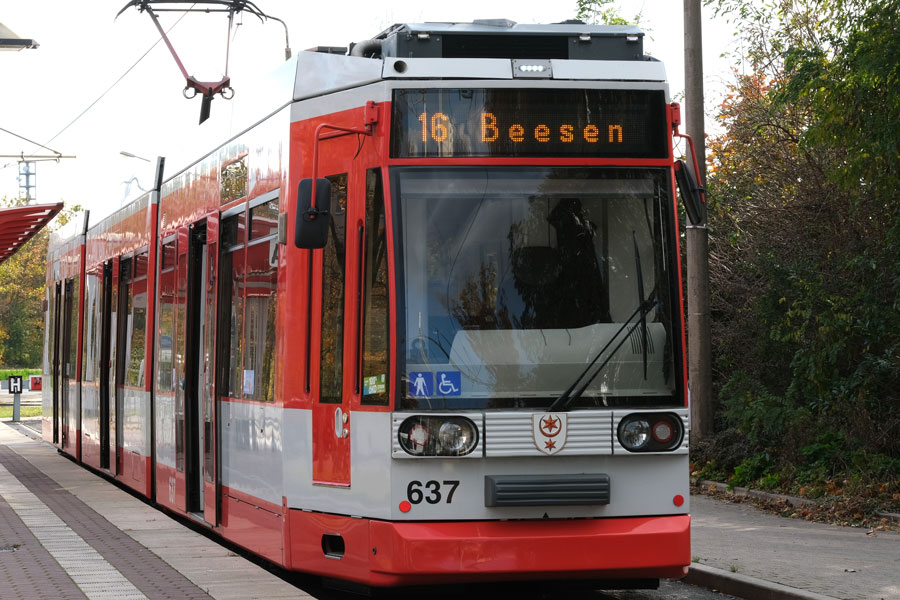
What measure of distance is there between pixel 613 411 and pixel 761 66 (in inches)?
512

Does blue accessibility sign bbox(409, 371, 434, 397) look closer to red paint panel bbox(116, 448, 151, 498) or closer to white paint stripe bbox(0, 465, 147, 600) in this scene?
white paint stripe bbox(0, 465, 147, 600)

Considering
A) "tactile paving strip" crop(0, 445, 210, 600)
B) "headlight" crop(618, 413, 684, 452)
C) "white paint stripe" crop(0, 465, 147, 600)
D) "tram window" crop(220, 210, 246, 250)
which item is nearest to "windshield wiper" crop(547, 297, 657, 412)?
"headlight" crop(618, 413, 684, 452)

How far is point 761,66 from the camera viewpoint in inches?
762

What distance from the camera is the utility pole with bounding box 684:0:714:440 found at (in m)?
16.4

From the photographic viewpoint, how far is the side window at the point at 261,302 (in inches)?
340

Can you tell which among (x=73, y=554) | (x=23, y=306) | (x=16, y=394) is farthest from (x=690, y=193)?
(x=23, y=306)

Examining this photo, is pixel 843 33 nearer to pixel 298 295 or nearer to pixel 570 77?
→ pixel 570 77

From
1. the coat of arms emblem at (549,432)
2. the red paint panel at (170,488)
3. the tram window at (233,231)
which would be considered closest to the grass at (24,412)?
the red paint panel at (170,488)

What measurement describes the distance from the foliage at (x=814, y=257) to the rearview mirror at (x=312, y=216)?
717 cm

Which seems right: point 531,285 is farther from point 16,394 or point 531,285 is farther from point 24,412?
point 24,412

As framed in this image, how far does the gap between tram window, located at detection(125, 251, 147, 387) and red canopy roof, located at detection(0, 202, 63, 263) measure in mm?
2356

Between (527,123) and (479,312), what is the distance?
1.20 m

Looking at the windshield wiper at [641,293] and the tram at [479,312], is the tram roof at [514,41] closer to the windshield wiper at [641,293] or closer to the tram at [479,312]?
the tram at [479,312]

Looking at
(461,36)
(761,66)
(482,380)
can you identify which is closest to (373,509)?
(482,380)
